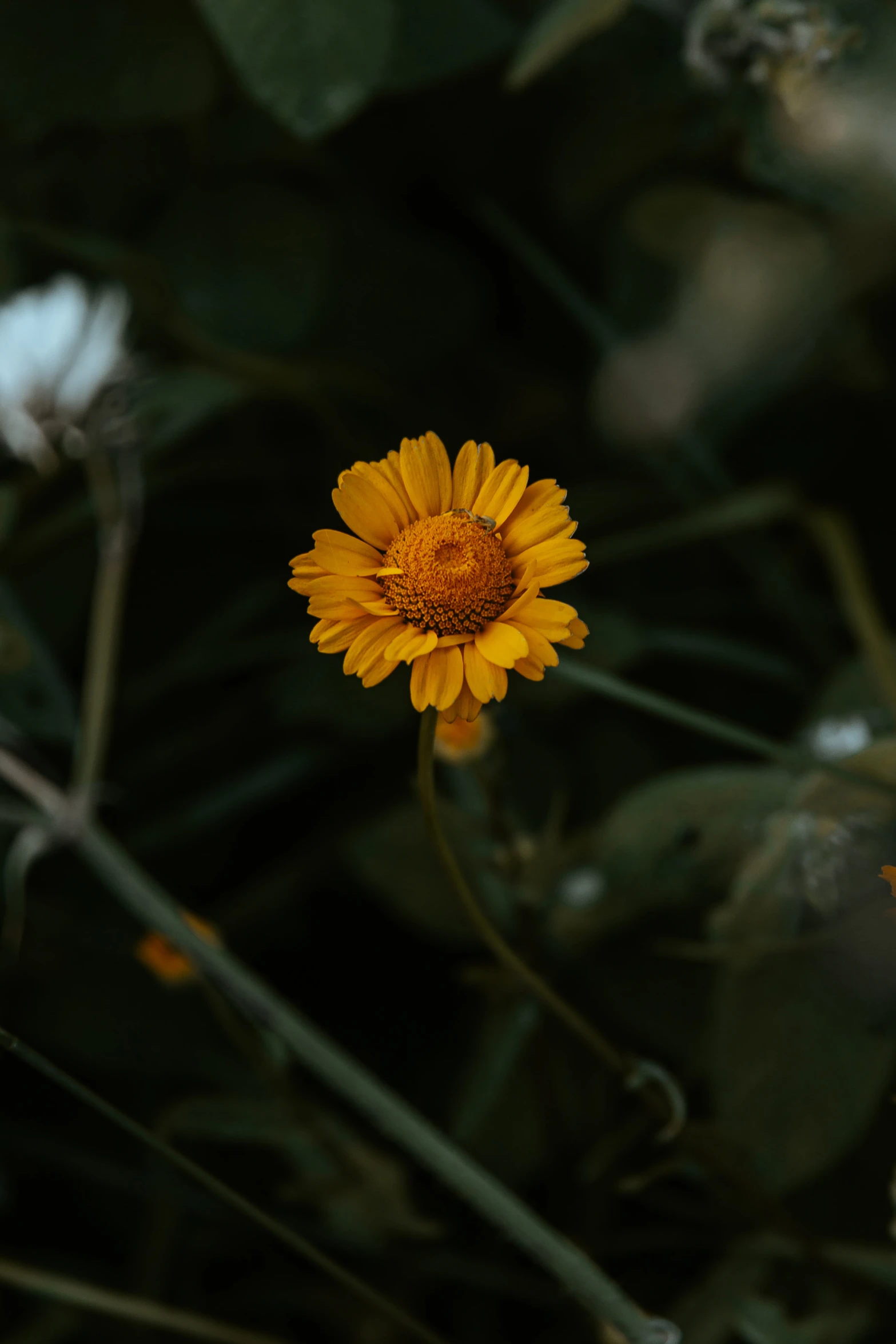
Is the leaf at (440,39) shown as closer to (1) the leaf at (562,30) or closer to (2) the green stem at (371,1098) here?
(1) the leaf at (562,30)

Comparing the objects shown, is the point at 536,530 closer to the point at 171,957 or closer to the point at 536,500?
the point at 536,500

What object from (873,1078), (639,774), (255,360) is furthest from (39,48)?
(873,1078)

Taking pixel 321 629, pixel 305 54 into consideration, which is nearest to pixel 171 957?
pixel 321 629

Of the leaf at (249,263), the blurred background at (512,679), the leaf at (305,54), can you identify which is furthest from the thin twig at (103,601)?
the leaf at (305,54)

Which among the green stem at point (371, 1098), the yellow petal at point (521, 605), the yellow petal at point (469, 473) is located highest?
the yellow petal at point (469, 473)

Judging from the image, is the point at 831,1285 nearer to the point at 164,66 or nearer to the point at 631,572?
the point at 631,572
